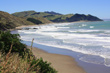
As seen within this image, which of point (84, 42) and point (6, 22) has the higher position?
point (6, 22)

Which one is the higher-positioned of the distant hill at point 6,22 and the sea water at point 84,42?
the distant hill at point 6,22

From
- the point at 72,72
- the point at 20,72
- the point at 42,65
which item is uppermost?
the point at 20,72

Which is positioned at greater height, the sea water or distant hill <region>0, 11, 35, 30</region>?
distant hill <region>0, 11, 35, 30</region>

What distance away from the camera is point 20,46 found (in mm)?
8641

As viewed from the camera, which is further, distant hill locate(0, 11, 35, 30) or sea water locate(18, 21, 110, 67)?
distant hill locate(0, 11, 35, 30)

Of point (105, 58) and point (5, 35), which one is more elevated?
point (5, 35)

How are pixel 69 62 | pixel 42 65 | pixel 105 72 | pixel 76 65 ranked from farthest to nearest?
pixel 69 62
pixel 76 65
pixel 105 72
pixel 42 65

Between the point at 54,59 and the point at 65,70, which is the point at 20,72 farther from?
A: the point at 54,59

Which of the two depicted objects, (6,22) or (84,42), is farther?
(6,22)

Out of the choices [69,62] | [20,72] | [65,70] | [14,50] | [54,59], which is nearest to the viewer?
[20,72]

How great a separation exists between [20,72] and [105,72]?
22.2 feet

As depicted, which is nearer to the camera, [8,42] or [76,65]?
[8,42]

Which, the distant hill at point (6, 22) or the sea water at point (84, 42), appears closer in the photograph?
the sea water at point (84, 42)

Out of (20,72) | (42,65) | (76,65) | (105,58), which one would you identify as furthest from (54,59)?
(20,72)
